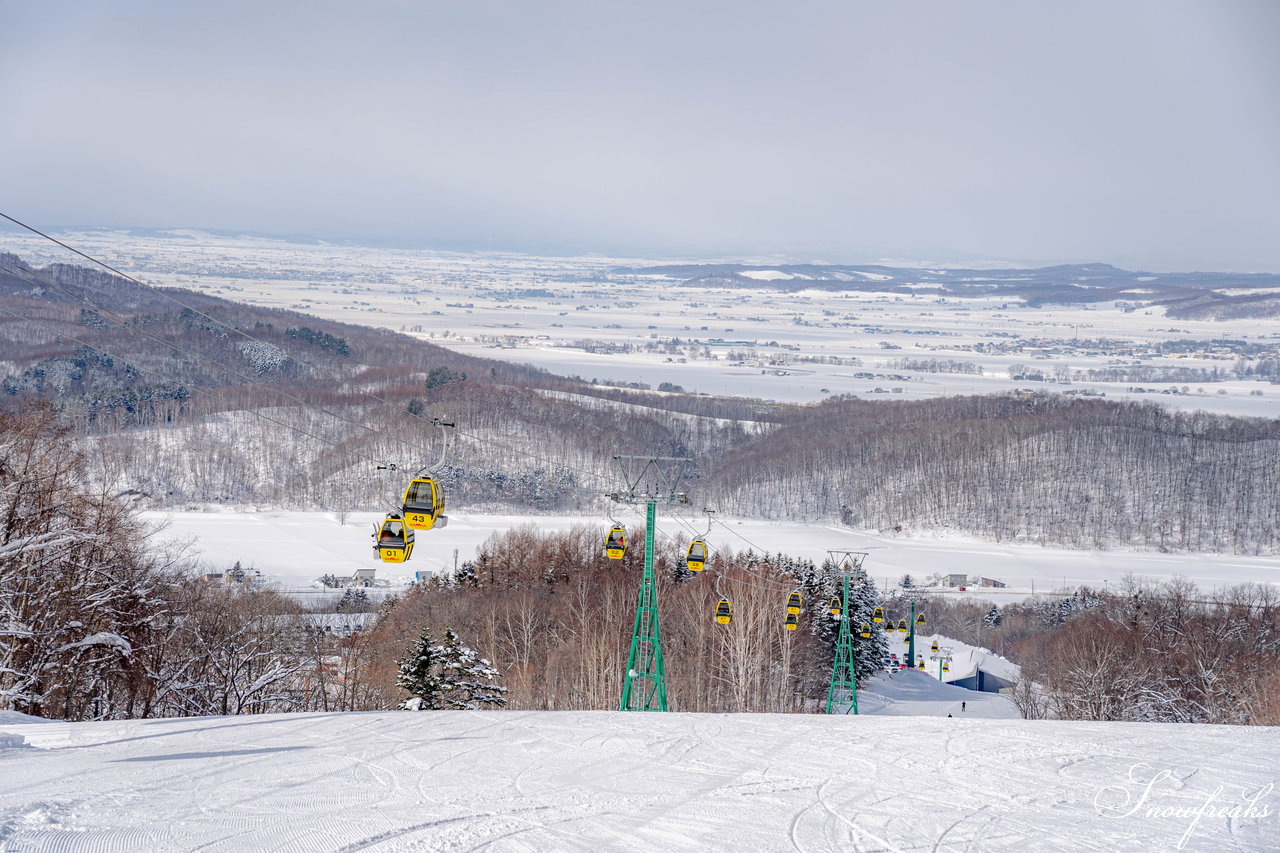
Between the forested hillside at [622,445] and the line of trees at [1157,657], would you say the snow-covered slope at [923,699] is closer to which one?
the line of trees at [1157,657]

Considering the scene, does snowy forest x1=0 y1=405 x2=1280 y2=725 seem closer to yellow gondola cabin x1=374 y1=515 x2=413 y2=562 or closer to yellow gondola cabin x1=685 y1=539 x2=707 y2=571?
yellow gondola cabin x1=374 y1=515 x2=413 y2=562

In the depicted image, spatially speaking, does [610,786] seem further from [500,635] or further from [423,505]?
[500,635]

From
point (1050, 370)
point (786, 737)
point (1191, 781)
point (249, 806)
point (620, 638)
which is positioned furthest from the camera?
point (1050, 370)

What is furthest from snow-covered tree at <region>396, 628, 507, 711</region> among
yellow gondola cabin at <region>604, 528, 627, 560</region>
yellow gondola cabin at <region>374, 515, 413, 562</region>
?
yellow gondola cabin at <region>374, 515, 413, 562</region>

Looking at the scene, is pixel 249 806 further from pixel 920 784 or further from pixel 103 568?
pixel 103 568

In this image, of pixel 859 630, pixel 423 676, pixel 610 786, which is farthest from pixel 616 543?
pixel 859 630

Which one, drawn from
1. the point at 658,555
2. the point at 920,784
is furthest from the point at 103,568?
the point at 658,555
